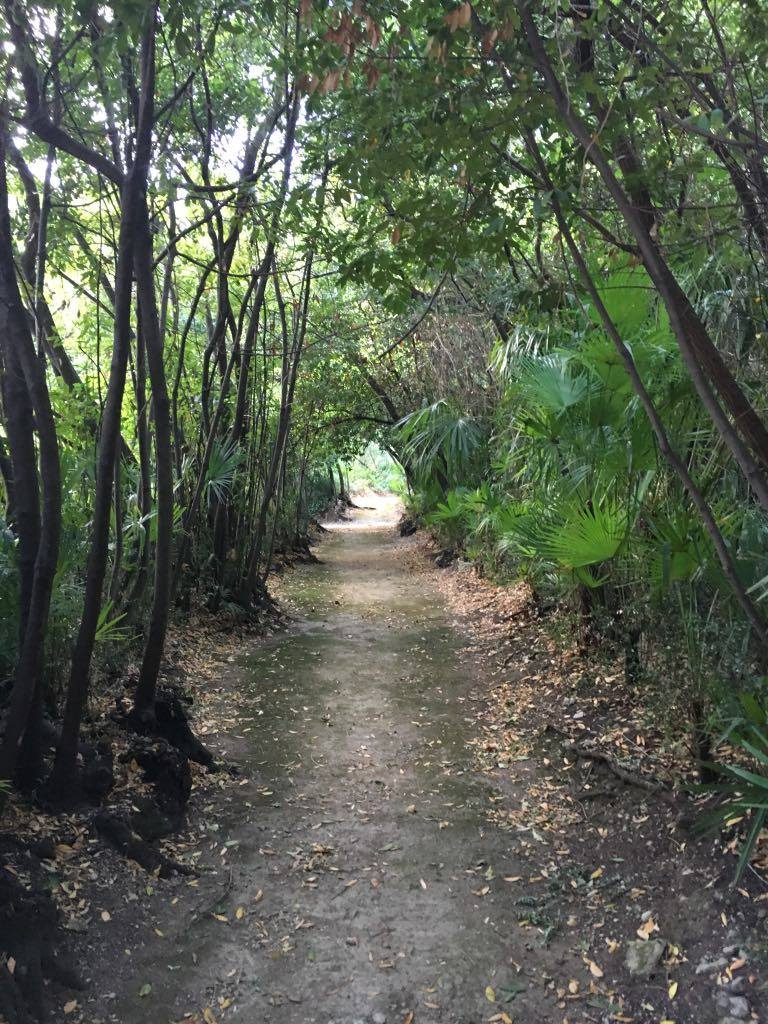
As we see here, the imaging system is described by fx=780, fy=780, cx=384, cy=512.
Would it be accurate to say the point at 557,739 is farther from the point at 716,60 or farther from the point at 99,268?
the point at 99,268

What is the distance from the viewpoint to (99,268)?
16.6 feet

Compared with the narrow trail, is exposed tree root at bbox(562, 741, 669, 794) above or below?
above

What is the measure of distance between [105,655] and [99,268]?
2.49 metres

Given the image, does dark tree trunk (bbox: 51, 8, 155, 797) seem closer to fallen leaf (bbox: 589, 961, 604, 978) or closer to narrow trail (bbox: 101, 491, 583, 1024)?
narrow trail (bbox: 101, 491, 583, 1024)

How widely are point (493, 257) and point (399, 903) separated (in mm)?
3387

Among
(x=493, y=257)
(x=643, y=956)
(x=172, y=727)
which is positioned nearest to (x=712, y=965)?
(x=643, y=956)

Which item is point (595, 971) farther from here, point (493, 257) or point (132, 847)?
point (493, 257)

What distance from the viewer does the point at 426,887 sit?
Result: 3.35m

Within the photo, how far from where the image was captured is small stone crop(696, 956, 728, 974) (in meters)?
2.62

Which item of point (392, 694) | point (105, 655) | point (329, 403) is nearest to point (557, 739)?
point (392, 694)

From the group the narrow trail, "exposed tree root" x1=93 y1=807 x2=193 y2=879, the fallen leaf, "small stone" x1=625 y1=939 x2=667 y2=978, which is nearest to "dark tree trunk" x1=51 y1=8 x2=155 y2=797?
"exposed tree root" x1=93 y1=807 x2=193 y2=879

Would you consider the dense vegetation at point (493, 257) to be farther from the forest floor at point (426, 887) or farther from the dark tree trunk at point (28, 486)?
the forest floor at point (426, 887)

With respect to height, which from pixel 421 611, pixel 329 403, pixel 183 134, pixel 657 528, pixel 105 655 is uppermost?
pixel 183 134

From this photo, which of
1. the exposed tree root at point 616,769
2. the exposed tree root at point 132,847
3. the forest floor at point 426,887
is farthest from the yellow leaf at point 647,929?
the exposed tree root at point 132,847
